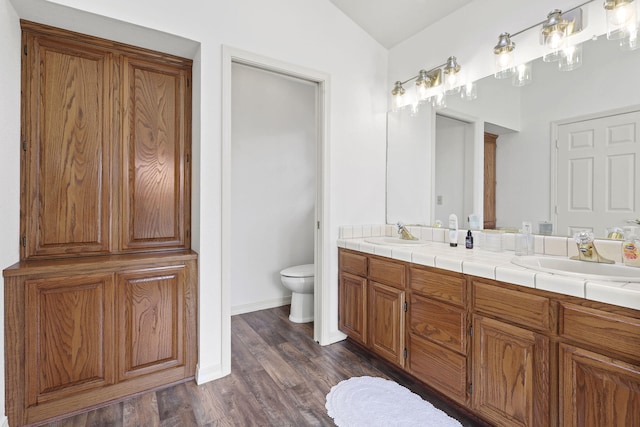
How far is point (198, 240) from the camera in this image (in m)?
2.01

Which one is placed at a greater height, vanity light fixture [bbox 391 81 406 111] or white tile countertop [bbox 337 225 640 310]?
vanity light fixture [bbox 391 81 406 111]

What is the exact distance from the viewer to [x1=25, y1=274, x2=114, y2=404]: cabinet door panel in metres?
1.61

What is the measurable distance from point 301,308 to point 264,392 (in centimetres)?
116

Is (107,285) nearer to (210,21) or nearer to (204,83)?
(204,83)

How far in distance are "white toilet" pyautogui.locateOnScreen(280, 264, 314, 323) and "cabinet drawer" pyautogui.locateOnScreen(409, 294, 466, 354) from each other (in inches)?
49.2

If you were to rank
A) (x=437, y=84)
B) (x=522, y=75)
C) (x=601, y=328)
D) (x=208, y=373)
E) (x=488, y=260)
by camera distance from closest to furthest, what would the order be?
(x=601, y=328) < (x=488, y=260) < (x=522, y=75) < (x=208, y=373) < (x=437, y=84)

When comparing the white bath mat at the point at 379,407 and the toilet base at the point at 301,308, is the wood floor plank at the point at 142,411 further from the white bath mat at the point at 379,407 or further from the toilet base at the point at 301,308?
the toilet base at the point at 301,308

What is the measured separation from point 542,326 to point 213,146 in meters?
1.99

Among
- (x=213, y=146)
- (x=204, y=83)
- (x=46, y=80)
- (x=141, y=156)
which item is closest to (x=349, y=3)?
(x=204, y=83)

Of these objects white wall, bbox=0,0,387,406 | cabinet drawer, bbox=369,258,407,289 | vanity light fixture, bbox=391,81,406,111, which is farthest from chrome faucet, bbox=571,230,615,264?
vanity light fixture, bbox=391,81,406,111

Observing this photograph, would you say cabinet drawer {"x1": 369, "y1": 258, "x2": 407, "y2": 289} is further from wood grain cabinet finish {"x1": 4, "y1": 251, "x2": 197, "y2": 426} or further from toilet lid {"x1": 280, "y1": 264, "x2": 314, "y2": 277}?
wood grain cabinet finish {"x1": 4, "y1": 251, "x2": 197, "y2": 426}

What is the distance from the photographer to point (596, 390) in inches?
45.6

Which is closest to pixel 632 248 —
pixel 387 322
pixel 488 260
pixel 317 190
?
pixel 488 260

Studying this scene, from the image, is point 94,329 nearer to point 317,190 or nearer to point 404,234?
point 317,190
